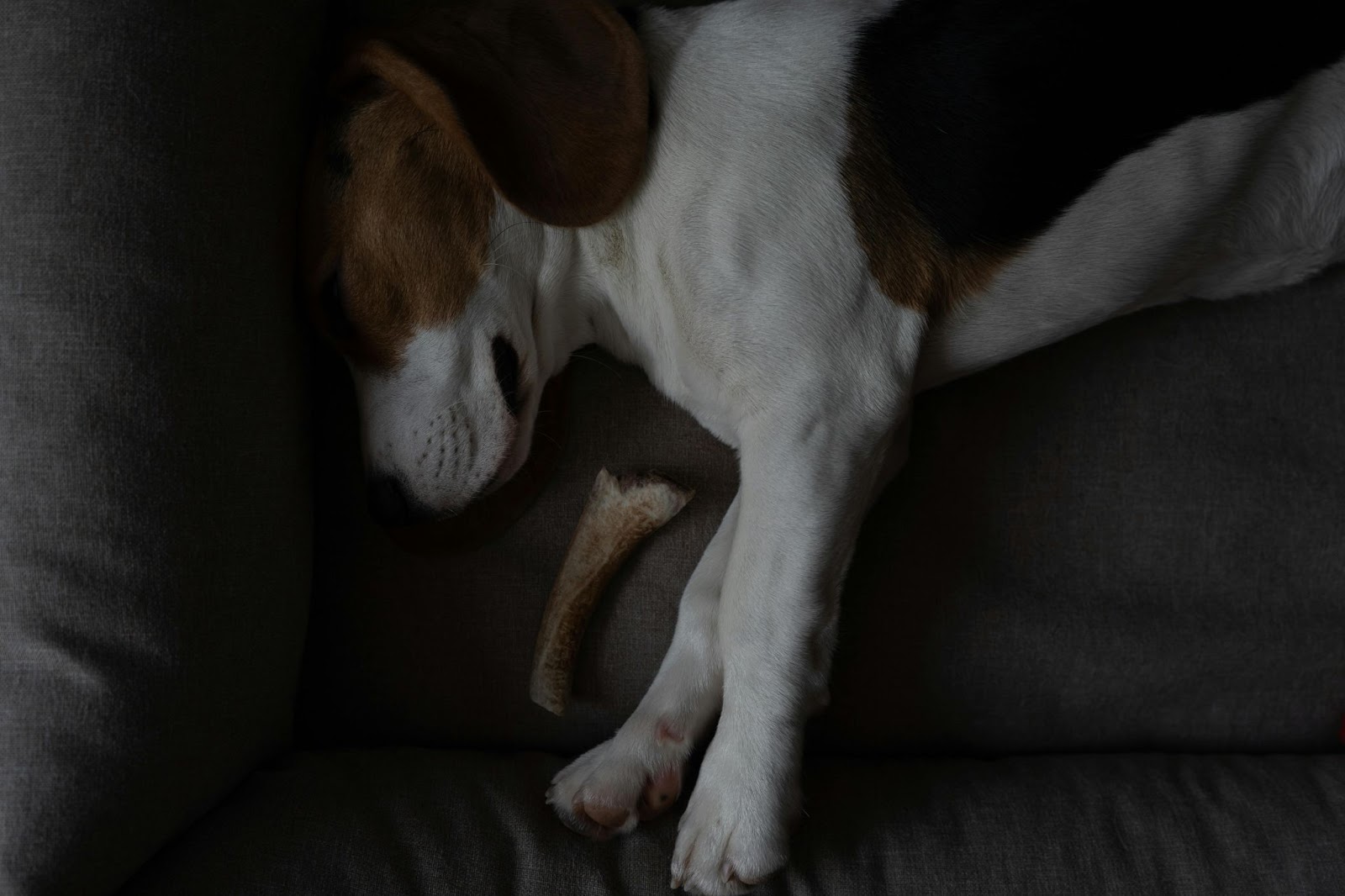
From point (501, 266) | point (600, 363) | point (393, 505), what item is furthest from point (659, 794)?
point (501, 266)

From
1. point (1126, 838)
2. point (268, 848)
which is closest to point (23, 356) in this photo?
point (268, 848)

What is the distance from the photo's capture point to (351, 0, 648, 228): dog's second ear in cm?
135

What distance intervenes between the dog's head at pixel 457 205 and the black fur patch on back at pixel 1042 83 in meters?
0.37

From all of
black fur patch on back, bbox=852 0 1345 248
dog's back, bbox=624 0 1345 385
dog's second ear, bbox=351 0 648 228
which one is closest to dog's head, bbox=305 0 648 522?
dog's second ear, bbox=351 0 648 228

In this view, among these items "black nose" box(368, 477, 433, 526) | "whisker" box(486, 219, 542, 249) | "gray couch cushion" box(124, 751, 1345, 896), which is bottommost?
"gray couch cushion" box(124, 751, 1345, 896)

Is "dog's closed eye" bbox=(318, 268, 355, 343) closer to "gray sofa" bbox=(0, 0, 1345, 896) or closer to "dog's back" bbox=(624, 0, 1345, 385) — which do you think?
"gray sofa" bbox=(0, 0, 1345, 896)

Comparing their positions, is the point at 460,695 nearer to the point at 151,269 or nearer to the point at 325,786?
the point at 325,786

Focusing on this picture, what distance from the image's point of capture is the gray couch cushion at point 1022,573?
5.41 ft

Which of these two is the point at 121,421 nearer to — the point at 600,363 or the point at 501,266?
the point at 501,266

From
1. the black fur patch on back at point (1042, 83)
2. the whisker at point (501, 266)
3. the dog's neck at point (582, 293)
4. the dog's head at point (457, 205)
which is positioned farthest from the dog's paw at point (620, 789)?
the black fur patch on back at point (1042, 83)

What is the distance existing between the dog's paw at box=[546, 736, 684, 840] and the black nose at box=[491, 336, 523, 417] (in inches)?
20.9

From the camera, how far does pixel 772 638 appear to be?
1.40m

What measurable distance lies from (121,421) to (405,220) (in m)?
0.45

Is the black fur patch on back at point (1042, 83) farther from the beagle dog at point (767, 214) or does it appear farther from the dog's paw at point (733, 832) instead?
the dog's paw at point (733, 832)
